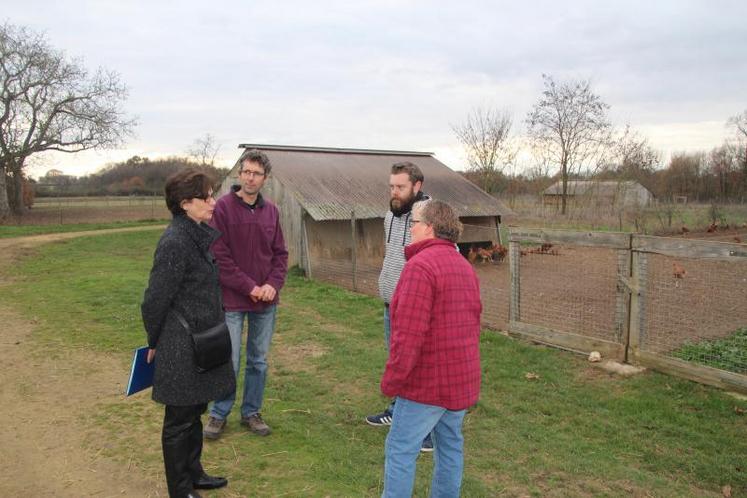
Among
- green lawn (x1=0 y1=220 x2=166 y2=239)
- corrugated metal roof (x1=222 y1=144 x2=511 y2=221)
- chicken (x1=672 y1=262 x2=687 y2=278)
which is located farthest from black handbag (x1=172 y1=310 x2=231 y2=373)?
green lawn (x1=0 y1=220 x2=166 y2=239)

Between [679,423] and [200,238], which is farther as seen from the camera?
[679,423]

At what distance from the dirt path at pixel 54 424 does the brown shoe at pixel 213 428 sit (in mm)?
409

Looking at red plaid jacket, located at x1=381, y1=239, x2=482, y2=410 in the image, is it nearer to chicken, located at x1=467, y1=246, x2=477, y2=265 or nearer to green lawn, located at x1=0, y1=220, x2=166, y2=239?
chicken, located at x1=467, y1=246, x2=477, y2=265

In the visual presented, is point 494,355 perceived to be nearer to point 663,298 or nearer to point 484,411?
point 484,411

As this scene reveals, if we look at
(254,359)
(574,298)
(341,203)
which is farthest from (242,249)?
(341,203)

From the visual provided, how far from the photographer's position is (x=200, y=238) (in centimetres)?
298

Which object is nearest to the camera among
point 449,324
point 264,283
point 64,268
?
point 449,324

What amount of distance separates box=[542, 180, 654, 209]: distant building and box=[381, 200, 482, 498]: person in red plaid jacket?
81.6 ft

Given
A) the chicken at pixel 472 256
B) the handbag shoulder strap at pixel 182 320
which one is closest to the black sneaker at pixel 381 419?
the handbag shoulder strap at pixel 182 320

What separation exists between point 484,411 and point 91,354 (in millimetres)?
4333

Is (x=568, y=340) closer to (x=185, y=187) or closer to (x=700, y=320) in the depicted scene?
(x=700, y=320)

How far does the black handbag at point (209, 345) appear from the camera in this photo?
2887 millimetres

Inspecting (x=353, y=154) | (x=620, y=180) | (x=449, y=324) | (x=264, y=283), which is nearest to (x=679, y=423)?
(x=449, y=324)

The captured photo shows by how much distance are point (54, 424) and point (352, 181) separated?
1051cm
